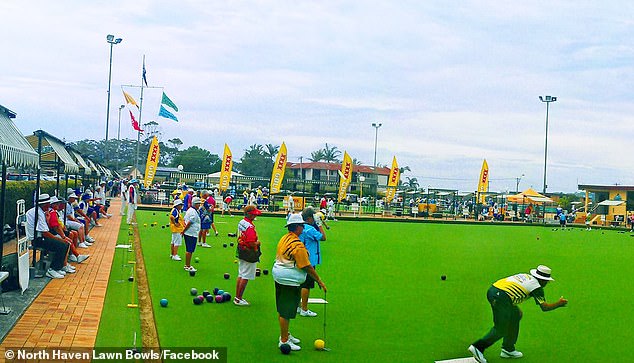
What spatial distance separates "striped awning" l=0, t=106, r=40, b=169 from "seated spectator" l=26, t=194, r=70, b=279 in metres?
1.73

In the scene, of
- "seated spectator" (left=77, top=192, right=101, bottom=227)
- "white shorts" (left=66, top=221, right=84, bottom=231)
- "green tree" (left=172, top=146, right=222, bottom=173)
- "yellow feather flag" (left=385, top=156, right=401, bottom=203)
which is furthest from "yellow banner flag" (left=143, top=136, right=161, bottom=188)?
"green tree" (left=172, top=146, right=222, bottom=173)

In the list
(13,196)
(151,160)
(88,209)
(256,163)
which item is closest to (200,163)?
(256,163)

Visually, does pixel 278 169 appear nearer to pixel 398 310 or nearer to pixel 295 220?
pixel 398 310

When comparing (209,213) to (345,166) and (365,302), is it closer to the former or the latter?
(365,302)

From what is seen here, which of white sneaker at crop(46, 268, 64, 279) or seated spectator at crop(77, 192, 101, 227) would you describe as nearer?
white sneaker at crop(46, 268, 64, 279)

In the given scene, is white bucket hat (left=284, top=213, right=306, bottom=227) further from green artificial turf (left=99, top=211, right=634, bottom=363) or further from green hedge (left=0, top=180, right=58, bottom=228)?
green hedge (left=0, top=180, right=58, bottom=228)

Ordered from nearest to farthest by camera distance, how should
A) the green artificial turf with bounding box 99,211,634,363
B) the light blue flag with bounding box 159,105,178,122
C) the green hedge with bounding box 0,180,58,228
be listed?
the green artificial turf with bounding box 99,211,634,363, the green hedge with bounding box 0,180,58,228, the light blue flag with bounding box 159,105,178,122

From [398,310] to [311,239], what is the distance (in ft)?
6.62

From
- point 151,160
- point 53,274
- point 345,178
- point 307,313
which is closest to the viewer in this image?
point 307,313

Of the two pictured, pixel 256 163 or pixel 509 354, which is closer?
pixel 509 354

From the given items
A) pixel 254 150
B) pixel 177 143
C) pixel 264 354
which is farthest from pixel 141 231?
pixel 177 143

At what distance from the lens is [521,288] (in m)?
7.86

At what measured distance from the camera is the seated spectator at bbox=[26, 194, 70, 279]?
39.5 feet

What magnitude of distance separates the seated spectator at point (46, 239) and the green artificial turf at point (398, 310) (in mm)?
1315
